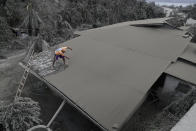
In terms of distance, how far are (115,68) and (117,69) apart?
0.43ft

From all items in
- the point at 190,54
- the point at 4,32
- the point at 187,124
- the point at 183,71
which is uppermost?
the point at 4,32

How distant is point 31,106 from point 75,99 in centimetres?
216

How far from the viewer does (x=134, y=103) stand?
6.27 metres

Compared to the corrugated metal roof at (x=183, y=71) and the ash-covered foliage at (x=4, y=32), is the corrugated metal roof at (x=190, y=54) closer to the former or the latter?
the corrugated metal roof at (x=183, y=71)

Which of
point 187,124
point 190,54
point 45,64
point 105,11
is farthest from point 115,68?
point 105,11

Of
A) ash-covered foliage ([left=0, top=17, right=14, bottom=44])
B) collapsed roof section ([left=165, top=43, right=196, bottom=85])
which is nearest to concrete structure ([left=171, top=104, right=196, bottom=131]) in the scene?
collapsed roof section ([left=165, top=43, right=196, bottom=85])

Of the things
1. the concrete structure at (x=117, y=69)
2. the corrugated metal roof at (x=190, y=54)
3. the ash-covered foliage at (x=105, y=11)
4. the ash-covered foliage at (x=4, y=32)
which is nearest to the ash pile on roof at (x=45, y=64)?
the concrete structure at (x=117, y=69)

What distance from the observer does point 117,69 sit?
26.9 feet

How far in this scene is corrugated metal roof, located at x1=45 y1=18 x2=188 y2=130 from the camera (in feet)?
20.7

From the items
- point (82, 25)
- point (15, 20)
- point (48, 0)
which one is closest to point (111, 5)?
point (82, 25)

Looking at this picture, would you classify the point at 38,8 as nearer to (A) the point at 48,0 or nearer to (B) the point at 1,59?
(A) the point at 48,0

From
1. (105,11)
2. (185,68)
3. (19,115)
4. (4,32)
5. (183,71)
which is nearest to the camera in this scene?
(19,115)

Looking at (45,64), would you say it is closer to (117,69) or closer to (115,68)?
(115,68)

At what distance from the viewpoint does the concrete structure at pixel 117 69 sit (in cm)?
628
